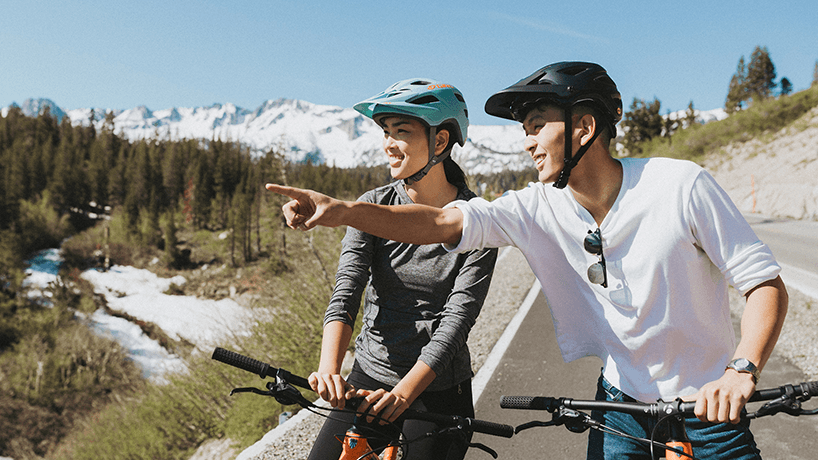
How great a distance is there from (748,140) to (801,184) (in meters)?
14.7

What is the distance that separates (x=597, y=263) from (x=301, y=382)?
1032mm

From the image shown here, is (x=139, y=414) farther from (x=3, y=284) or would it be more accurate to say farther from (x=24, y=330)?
(x=3, y=284)

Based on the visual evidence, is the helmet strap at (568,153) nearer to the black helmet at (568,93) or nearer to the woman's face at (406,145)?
the black helmet at (568,93)

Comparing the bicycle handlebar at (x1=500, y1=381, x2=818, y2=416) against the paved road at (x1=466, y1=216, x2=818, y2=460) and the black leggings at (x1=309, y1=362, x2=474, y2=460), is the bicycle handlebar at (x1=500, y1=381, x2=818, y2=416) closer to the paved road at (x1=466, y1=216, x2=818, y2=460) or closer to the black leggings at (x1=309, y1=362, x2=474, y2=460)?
the black leggings at (x1=309, y1=362, x2=474, y2=460)

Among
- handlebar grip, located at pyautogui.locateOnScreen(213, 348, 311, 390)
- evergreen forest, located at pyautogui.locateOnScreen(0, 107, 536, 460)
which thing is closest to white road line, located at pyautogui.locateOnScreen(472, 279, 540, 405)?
evergreen forest, located at pyautogui.locateOnScreen(0, 107, 536, 460)

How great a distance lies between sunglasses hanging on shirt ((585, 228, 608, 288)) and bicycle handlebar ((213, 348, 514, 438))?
1.81 ft

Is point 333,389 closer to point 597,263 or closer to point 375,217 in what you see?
point 375,217

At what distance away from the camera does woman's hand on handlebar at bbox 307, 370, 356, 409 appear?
5.81ft

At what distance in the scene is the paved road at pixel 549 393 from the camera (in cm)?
410

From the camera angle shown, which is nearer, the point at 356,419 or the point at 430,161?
the point at 356,419

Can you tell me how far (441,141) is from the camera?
7.96 ft

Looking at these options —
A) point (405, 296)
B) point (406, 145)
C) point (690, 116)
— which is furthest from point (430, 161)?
point (690, 116)

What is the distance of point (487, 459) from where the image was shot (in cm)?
406

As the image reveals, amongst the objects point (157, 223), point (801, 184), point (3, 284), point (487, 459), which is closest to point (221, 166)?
point (157, 223)
